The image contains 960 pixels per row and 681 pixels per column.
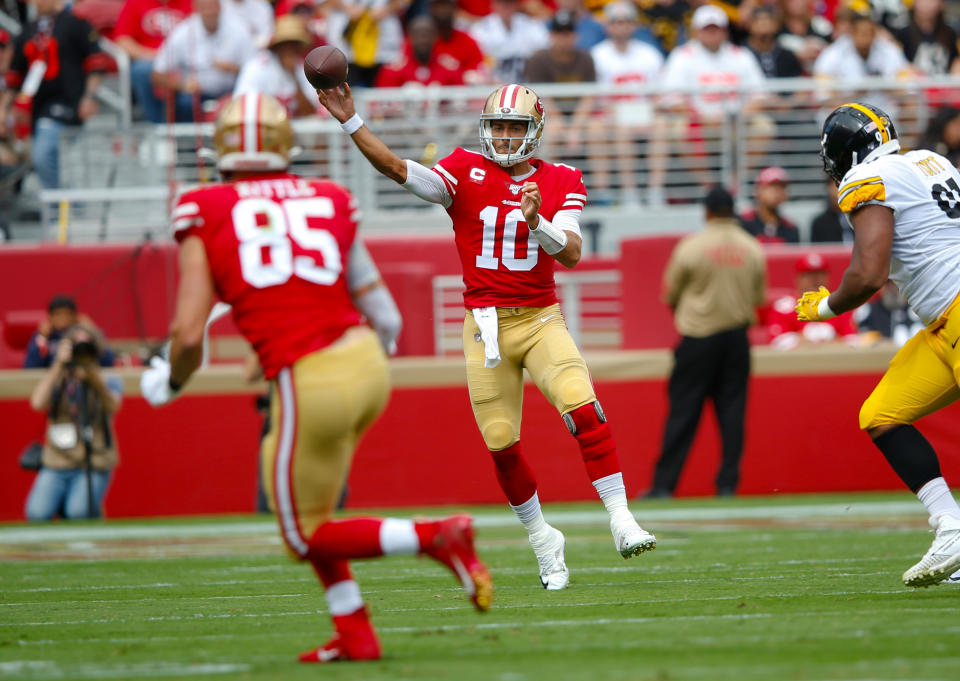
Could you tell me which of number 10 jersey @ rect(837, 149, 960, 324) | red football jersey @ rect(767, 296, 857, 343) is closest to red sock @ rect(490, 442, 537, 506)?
number 10 jersey @ rect(837, 149, 960, 324)

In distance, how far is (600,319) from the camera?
13.9 m

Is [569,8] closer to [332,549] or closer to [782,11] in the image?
[782,11]

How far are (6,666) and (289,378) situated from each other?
1279 mm

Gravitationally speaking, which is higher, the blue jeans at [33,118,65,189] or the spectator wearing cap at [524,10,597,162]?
the spectator wearing cap at [524,10,597,162]

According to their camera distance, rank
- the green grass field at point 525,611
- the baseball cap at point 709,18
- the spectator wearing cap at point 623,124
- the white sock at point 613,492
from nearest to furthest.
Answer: the green grass field at point 525,611, the white sock at point 613,492, the spectator wearing cap at point 623,124, the baseball cap at point 709,18

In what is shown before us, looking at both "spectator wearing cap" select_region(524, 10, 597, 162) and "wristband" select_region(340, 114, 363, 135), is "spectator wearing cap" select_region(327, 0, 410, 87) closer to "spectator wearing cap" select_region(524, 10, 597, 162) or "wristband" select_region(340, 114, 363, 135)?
"spectator wearing cap" select_region(524, 10, 597, 162)

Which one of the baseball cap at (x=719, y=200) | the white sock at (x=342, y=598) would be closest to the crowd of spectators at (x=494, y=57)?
the baseball cap at (x=719, y=200)

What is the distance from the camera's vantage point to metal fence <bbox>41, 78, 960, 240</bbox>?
14312 mm

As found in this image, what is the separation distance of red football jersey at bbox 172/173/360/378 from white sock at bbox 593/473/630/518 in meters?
2.23

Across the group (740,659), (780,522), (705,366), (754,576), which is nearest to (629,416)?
(705,366)

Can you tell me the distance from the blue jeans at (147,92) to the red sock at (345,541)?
11.1m

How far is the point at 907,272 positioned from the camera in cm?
630

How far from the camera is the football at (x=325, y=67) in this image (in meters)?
6.48

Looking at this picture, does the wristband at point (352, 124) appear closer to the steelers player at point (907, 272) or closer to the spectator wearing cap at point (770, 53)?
the steelers player at point (907, 272)
